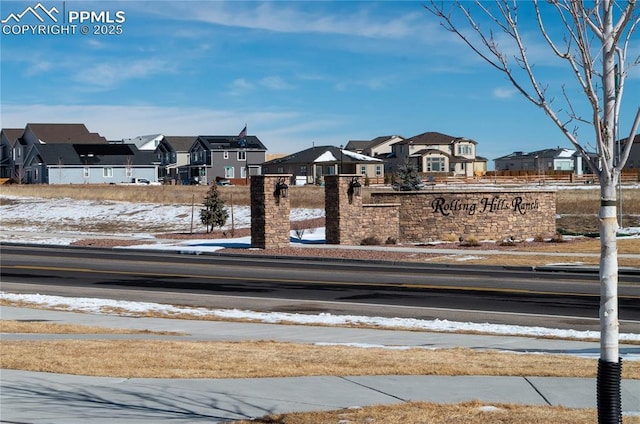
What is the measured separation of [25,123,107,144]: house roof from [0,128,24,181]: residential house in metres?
2.78

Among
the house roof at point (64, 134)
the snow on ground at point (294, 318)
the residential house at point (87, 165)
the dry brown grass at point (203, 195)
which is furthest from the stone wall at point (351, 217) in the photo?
the house roof at point (64, 134)

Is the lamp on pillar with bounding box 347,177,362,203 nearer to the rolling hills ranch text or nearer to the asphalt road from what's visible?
the rolling hills ranch text

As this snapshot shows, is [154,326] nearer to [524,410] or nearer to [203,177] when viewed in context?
[524,410]

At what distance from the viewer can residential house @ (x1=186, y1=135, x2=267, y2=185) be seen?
102 meters

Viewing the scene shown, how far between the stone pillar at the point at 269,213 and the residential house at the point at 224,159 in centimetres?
6476

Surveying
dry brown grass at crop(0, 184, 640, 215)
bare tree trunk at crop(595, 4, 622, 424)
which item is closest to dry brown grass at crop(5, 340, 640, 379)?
bare tree trunk at crop(595, 4, 622, 424)

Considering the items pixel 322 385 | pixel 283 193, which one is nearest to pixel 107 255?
pixel 283 193

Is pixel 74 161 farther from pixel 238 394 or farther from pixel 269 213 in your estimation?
pixel 238 394

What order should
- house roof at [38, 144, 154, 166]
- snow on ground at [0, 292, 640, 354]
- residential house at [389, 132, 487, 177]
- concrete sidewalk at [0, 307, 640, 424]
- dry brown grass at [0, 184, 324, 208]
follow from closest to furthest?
concrete sidewalk at [0, 307, 640, 424] → snow on ground at [0, 292, 640, 354] → dry brown grass at [0, 184, 324, 208] → house roof at [38, 144, 154, 166] → residential house at [389, 132, 487, 177]

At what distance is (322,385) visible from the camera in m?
9.80

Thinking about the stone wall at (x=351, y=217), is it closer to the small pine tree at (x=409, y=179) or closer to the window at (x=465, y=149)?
the small pine tree at (x=409, y=179)

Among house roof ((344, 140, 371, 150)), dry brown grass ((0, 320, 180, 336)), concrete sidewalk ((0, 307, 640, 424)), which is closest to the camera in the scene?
concrete sidewalk ((0, 307, 640, 424))

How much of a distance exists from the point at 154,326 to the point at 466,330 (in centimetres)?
574

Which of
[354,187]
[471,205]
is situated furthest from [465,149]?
[354,187]
